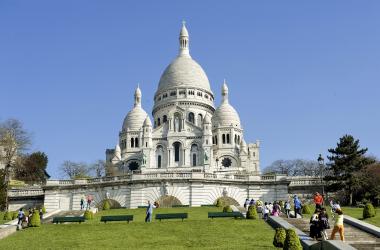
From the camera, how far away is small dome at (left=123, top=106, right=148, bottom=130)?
109 metres

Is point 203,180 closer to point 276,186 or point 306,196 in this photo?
point 276,186

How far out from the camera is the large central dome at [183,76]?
111 m

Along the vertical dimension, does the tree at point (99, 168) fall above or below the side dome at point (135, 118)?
below

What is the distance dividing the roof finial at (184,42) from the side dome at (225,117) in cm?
1916

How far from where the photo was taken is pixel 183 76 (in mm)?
112125

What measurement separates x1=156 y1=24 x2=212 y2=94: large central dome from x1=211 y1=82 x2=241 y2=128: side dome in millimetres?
6926

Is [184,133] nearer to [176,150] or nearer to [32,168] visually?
[176,150]

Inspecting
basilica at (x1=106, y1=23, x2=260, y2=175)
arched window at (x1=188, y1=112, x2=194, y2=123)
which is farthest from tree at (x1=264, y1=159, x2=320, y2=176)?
arched window at (x1=188, y1=112, x2=194, y2=123)

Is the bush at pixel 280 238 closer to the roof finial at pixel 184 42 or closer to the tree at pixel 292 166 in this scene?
the tree at pixel 292 166

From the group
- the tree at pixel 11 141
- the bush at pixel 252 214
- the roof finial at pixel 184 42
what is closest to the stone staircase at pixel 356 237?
the bush at pixel 252 214

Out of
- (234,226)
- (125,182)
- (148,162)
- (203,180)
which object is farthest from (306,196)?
(148,162)

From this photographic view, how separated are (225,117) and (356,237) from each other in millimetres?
82419

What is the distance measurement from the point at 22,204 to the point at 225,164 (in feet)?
161

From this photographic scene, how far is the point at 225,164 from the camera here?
99125mm
